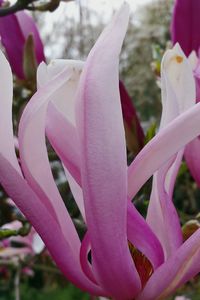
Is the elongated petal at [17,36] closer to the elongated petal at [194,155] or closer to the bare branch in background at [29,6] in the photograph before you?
the bare branch in background at [29,6]

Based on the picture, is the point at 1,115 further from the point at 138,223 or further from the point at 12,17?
the point at 12,17

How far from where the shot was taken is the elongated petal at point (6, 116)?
0.46 m

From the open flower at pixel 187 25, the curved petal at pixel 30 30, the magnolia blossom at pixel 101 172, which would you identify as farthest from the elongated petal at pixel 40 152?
the curved petal at pixel 30 30

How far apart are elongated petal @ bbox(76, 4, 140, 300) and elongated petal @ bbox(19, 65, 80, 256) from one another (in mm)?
29

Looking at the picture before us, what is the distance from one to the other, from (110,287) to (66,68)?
0.16 m

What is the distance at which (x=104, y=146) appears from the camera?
1.43ft

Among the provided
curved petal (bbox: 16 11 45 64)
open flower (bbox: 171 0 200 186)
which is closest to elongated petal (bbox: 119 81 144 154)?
open flower (bbox: 171 0 200 186)

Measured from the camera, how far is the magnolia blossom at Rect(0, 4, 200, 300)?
1.43 feet

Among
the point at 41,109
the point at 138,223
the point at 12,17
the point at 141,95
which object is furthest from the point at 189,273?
the point at 141,95

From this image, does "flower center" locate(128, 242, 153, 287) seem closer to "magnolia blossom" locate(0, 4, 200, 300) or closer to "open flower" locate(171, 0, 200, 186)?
"magnolia blossom" locate(0, 4, 200, 300)

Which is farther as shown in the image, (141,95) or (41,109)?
(141,95)

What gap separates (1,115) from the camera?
0.46 metres

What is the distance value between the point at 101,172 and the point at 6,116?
0.08 metres

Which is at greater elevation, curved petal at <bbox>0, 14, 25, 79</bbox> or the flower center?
curved petal at <bbox>0, 14, 25, 79</bbox>
